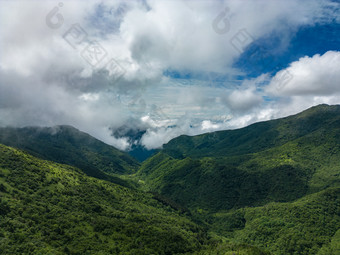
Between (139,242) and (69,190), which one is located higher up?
(69,190)

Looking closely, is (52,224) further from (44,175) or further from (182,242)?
(182,242)

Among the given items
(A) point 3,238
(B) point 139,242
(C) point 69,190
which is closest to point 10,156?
(C) point 69,190

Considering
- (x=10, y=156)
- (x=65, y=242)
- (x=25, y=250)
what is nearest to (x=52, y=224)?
(x=65, y=242)

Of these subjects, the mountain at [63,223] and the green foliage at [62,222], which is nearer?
the green foliage at [62,222]

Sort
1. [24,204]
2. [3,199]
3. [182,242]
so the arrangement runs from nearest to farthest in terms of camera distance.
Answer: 1. [3,199]
2. [24,204]
3. [182,242]

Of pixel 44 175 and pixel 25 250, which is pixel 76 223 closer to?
pixel 25 250

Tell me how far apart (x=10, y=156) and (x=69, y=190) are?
180ft

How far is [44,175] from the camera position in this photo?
575 ft

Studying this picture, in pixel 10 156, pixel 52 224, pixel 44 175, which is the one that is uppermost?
pixel 10 156

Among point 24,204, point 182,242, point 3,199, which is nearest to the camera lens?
point 3,199

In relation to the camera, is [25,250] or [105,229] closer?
[25,250]

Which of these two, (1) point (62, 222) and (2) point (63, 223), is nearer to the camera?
(2) point (63, 223)

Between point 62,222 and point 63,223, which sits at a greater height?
point 62,222

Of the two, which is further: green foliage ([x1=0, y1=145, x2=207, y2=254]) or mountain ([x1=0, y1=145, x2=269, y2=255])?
mountain ([x1=0, y1=145, x2=269, y2=255])
